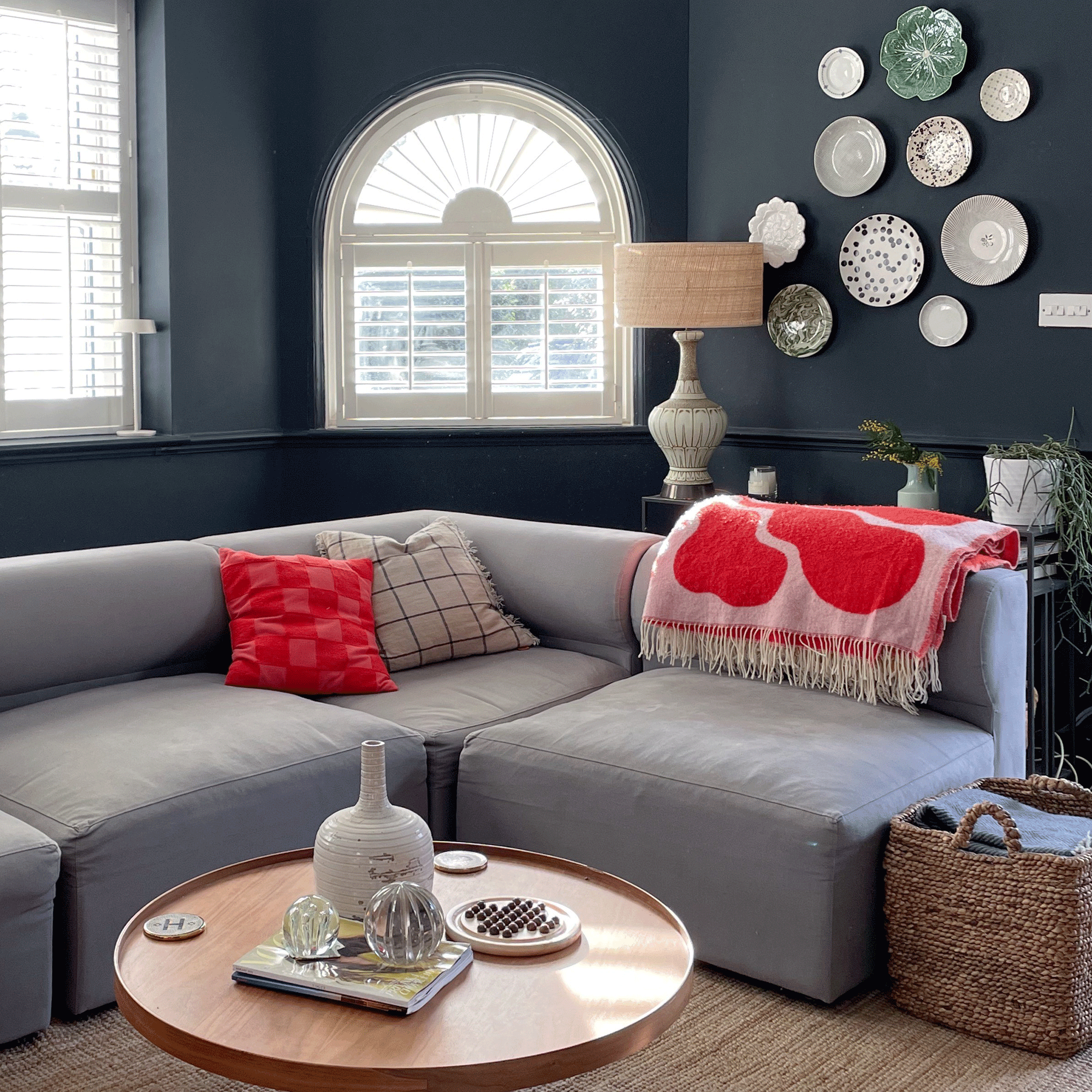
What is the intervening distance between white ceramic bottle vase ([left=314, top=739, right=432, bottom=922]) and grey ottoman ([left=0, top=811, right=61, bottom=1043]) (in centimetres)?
62

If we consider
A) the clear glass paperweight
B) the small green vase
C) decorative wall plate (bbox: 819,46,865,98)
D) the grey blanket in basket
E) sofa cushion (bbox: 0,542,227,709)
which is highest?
decorative wall plate (bbox: 819,46,865,98)

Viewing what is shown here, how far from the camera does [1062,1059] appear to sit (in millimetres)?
2188

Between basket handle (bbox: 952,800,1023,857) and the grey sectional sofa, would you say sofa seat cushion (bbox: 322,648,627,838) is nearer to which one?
the grey sectional sofa

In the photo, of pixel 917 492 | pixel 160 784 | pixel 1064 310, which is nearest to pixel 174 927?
pixel 160 784

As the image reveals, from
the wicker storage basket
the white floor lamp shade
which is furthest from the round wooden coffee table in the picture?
the white floor lamp shade

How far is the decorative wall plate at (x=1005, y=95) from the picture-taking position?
3.91 meters

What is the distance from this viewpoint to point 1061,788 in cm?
255

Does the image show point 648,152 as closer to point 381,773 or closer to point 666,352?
point 666,352

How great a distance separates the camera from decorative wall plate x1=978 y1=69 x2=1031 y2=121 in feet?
12.8

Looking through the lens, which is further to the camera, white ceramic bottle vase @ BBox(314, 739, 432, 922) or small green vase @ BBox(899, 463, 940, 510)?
small green vase @ BBox(899, 463, 940, 510)

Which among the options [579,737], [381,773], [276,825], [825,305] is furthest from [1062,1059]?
[825,305]

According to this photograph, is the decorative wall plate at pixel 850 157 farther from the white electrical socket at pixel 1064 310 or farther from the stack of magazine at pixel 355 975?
the stack of magazine at pixel 355 975

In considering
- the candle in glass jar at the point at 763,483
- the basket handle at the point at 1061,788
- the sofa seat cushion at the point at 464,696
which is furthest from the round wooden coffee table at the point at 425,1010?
the candle in glass jar at the point at 763,483

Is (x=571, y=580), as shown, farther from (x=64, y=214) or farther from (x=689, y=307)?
(x=64, y=214)
